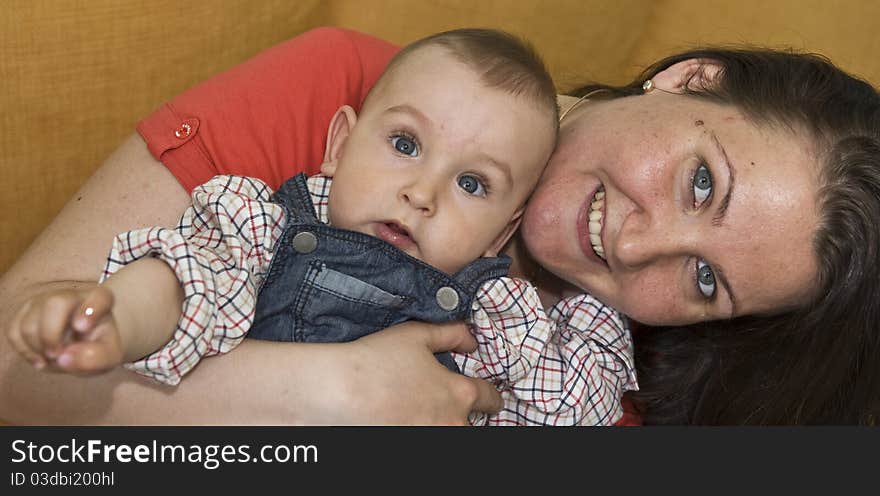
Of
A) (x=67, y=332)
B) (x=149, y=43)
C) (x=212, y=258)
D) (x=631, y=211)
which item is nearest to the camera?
(x=67, y=332)

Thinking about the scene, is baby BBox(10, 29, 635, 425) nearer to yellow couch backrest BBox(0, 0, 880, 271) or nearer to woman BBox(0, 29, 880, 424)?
woman BBox(0, 29, 880, 424)

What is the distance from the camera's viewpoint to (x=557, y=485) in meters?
1.05

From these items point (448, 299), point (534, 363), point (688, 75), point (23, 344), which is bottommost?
point (534, 363)

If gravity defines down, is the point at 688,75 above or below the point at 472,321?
above

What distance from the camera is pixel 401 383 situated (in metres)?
1.10

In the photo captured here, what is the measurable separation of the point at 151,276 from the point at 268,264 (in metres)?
0.18

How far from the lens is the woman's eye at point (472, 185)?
121 cm

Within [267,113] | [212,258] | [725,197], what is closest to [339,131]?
[267,113]

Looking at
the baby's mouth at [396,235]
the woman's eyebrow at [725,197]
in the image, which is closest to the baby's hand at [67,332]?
the baby's mouth at [396,235]

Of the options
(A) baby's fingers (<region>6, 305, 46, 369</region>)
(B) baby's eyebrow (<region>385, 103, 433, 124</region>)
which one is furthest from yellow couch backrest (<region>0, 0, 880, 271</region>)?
(A) baby's fingers (<region>6, 305, 46, 369</region>)

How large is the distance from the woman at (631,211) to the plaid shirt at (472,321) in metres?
0.04

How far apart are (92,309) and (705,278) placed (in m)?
0.84

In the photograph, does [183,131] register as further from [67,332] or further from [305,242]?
[67,332]

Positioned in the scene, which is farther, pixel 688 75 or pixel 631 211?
pixel 688 75
